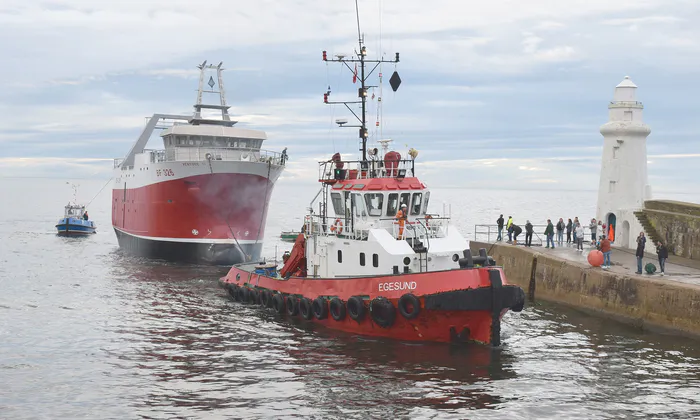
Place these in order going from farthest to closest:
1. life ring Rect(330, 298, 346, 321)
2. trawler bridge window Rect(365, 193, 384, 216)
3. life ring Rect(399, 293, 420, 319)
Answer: trawler bridge window Rect(365, 193, 384, 216) → life ring Rect(330, 298, 346, 321) → life ring Rect(399, 293, 420, 319)

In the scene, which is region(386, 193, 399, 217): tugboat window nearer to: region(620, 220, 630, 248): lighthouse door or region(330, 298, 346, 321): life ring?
region(330, 298, 346, 321): life ring

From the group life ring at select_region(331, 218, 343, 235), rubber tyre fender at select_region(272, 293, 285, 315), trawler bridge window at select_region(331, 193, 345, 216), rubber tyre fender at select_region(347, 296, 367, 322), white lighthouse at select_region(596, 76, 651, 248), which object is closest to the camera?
rubber tyre fender at select_region(347, 296, 367, 322)

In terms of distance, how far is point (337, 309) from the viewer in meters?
20.7

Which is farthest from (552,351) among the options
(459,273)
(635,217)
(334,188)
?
(635,217)

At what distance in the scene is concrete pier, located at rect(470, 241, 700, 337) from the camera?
20.4 meters

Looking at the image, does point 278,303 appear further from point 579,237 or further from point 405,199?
point 579,237

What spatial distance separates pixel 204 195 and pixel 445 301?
22712 millimetres

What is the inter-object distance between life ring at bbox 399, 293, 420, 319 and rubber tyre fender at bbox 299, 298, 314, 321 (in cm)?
412

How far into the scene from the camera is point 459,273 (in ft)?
59.0

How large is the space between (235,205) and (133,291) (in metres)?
9.74

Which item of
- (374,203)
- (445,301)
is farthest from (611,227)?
(445,301)

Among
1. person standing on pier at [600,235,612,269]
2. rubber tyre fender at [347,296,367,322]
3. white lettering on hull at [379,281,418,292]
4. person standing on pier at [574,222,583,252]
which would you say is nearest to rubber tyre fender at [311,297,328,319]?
rubber tyre fender at [347,296,367,322]

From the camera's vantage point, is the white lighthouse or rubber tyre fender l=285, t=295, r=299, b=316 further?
the white lighthouse

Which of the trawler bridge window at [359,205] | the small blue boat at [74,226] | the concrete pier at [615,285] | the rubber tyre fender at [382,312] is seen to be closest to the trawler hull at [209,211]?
the concrete pier at [615,285]
